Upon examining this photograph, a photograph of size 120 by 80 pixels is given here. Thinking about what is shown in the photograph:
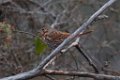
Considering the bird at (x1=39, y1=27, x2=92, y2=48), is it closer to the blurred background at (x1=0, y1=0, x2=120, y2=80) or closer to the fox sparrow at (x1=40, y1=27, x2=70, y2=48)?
the fox sparrow at (x1=40, y1=27, x2=70, y2=48)

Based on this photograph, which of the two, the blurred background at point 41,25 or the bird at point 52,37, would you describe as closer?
the bird at point 52,37

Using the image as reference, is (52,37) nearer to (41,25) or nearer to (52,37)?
(52,37)

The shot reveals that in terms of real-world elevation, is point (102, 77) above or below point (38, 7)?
below

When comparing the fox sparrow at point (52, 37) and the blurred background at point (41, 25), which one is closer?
the fox sparrow at point (52, 37)

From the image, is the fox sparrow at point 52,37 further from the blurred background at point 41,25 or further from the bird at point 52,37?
the blurred background at point 41,25

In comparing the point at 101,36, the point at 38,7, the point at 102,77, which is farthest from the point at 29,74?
the point at 101,36

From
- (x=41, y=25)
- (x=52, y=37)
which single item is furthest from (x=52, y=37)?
(x=41, y=25)

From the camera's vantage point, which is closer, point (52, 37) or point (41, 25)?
point (52, 37)

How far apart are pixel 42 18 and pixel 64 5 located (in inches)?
14.7

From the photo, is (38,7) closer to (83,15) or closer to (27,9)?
(27,9)

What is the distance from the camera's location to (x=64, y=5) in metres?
4.68

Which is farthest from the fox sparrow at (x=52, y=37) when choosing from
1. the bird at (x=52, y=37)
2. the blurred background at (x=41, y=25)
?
the blurred background at (x=41, y=25)

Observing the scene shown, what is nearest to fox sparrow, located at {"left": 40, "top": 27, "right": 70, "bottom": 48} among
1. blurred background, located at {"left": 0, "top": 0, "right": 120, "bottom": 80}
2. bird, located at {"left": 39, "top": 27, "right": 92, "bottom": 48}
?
bird, located at {"left": 39, "top": 27, "right": 92, "bottom": 48}

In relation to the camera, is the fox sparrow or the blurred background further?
the blurred background
